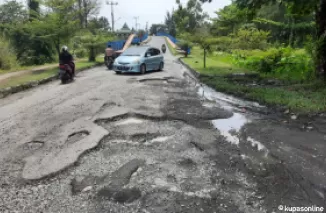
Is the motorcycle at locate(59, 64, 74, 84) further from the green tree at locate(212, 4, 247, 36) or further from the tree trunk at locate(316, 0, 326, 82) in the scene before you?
the green tree at locate(212, 4, 247, 36)

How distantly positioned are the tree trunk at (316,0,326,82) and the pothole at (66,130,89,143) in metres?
8.54

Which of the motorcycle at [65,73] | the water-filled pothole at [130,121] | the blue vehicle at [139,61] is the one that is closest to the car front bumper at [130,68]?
the blue vehicle at [139,61]

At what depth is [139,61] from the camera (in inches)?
530

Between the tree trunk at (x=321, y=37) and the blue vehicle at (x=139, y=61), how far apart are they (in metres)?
7.42

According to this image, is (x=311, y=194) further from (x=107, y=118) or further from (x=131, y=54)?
(x=131, y=54)

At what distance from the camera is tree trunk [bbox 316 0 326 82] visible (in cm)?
972

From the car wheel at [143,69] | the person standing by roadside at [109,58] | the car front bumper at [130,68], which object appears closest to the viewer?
the car front bumper at [130,68]

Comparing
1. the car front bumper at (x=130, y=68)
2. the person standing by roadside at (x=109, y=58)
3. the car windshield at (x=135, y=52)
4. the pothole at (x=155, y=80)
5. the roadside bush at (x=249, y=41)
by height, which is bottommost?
the pothole at (x=155, y=80)

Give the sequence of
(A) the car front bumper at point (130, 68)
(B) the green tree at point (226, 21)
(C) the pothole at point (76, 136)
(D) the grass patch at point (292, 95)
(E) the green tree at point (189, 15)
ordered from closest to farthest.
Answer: (C) the pothole at point (76, 136), (D) the grass patch at point (292, 95), (A) the car front bumper at point (130, 68), (B) the green tree at point (226, 21), (E) the green tree at point (189, 15)

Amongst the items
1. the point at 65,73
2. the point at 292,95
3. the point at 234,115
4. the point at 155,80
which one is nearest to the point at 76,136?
the point at 234,115

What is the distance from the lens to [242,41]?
72.5 feet

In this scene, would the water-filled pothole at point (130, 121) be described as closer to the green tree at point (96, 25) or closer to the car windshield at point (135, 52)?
the car windshield at point (135, 52)

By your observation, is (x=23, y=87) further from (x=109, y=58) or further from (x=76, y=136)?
(x=109, y=58)

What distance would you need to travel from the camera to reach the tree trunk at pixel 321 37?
31.9ft
